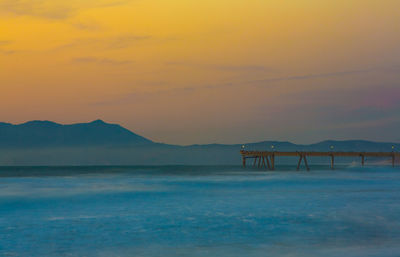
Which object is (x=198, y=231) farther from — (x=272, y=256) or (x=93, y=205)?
(x=93, y=205)

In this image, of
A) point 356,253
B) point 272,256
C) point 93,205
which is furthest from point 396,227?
point 93,205

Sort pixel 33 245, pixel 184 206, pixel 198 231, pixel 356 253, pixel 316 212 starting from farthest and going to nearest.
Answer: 1. pixel 184 206
2. pixel 316 212
3. pixel 198 231
4. pixel 33 245
5. pixel 356 253

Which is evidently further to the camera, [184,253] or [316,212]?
[316,212]

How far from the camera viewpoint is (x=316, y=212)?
32.2 meters

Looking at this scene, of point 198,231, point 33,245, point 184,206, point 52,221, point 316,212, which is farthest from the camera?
point 184,206

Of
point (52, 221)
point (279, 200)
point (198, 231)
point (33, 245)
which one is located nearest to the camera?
point (33, 245)

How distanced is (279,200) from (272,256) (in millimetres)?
23219

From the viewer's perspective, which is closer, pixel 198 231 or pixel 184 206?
pixel 198 231

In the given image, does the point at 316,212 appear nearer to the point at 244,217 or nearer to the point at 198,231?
the point at 244,217

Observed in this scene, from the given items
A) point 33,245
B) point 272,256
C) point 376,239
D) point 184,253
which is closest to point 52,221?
point 33,245

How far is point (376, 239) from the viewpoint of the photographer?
2177 cm

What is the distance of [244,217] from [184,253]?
11.2 m

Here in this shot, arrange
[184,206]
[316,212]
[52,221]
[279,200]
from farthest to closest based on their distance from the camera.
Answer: [279,200]
[184,206]
[316,212]
[52,221]

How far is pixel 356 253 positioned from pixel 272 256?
3070 mm
